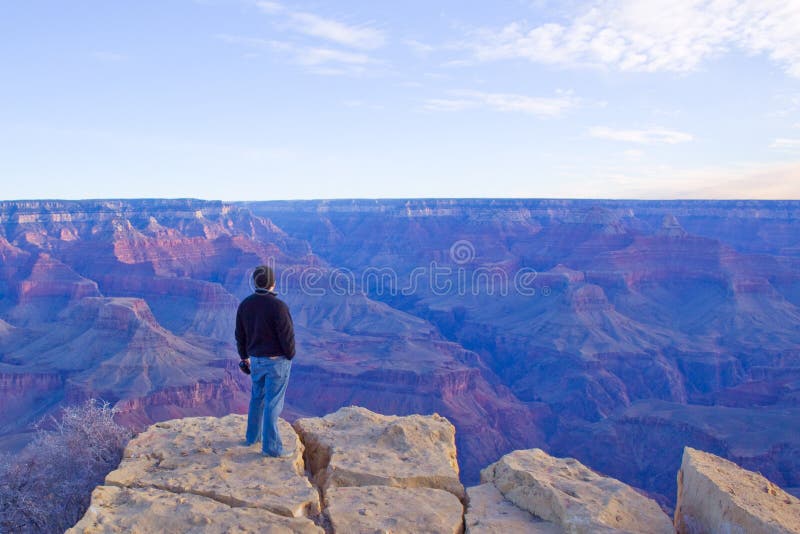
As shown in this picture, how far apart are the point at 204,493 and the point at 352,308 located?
75416 millimetres

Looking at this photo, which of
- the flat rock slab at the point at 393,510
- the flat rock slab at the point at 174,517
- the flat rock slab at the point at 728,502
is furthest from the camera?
the flat rock slab at the point at 393,510

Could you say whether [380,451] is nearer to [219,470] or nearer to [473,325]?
[219,470]

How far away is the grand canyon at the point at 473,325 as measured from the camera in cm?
4378

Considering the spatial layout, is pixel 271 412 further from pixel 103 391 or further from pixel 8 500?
pixel 103 391

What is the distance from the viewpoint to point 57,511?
281 inches

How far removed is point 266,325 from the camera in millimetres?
7613

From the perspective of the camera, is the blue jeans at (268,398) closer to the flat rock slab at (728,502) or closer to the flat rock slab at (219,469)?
the flat rock slab at (219,469)

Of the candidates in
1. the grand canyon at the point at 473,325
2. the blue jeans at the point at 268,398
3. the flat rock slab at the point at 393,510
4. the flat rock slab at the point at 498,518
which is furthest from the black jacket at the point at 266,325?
the grand canyon at the point at 473,325

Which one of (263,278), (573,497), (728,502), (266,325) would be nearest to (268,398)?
(266,325)

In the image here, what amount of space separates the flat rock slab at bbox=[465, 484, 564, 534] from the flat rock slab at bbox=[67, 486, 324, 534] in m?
1.72

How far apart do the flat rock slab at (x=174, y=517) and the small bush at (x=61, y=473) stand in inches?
46.7

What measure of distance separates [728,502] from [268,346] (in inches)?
206

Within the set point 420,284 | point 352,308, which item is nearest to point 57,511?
point 352,308

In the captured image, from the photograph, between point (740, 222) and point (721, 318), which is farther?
point (740, 222)
